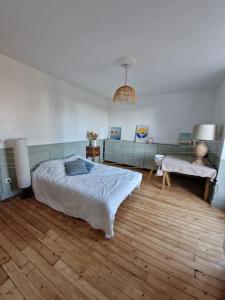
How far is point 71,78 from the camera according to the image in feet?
9.11

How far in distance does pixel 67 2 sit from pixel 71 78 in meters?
1.78

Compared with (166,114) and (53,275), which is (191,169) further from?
(53,275)

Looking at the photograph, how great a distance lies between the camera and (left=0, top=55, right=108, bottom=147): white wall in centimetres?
211

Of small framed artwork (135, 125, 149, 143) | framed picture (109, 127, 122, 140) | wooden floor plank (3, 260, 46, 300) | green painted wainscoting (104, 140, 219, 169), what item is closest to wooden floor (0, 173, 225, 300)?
wooden floor plank (3, 260, 46, 300)

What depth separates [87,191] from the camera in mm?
1771

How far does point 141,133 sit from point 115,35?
295 centimetres

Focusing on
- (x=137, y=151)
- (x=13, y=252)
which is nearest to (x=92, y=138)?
(x=137, y=151)

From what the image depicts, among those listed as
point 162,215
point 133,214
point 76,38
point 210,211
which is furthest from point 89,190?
point 210,211

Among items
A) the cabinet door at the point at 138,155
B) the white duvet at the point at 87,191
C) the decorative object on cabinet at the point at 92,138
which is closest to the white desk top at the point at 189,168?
the white duvet at the point at 87,191

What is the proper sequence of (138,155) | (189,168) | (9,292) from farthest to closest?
(138,155) → (189,168) → (9,292)

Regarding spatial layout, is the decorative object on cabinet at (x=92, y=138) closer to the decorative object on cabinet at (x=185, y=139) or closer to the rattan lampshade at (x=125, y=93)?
the rattan lampshade at (x=125, y=93)

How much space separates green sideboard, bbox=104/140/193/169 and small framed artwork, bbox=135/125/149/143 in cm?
22

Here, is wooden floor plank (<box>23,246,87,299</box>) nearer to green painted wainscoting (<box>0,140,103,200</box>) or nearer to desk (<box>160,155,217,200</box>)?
green painted wainscoting (<box>0,140,103,200</box>)

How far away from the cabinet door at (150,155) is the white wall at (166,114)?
0.33 metres
